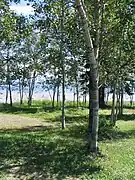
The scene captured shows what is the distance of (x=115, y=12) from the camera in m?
19.9

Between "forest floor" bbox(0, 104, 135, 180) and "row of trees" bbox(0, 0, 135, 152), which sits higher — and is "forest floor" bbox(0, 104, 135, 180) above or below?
below

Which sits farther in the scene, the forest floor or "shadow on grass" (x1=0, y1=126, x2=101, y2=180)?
"shadow on grass" (x1=0, y1=126, x2=101, y2=180)

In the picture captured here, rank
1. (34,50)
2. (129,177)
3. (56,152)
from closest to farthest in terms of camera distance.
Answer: (129,177)
(56,152)
(34,50)

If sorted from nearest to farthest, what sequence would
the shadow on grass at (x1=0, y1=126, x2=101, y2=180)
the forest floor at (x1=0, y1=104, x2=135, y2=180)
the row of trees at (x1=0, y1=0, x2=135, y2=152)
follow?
the forest floor at (x1=0, y1=104, x2=135, y2=180) → the shadow on grass at (x1=0, y1=126, x2=101, y2=180) → the row of trees at (x1=0, y1=0, x2=135, y2=152)

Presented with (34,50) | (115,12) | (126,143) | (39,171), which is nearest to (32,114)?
(34,50)

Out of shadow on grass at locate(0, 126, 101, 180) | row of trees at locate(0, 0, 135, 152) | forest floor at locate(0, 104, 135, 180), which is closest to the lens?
forest floor at locate(0, 104, 135, 180)

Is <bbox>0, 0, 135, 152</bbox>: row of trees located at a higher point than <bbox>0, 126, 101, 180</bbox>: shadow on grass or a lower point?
higher

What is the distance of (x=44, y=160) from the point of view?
53.4 ft

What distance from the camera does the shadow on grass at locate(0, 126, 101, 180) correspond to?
1468 cm

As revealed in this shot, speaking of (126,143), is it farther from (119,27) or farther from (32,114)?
(32,114)

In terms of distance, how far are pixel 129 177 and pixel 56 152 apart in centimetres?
441

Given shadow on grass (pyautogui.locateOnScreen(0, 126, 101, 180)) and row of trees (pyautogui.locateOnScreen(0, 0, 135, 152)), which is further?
row of trees (pyautogui.locateOnScreen(0, 0, 135, 152))

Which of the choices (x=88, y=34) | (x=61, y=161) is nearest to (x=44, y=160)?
(x=61, y=161)

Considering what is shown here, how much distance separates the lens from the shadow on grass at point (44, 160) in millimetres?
14680
